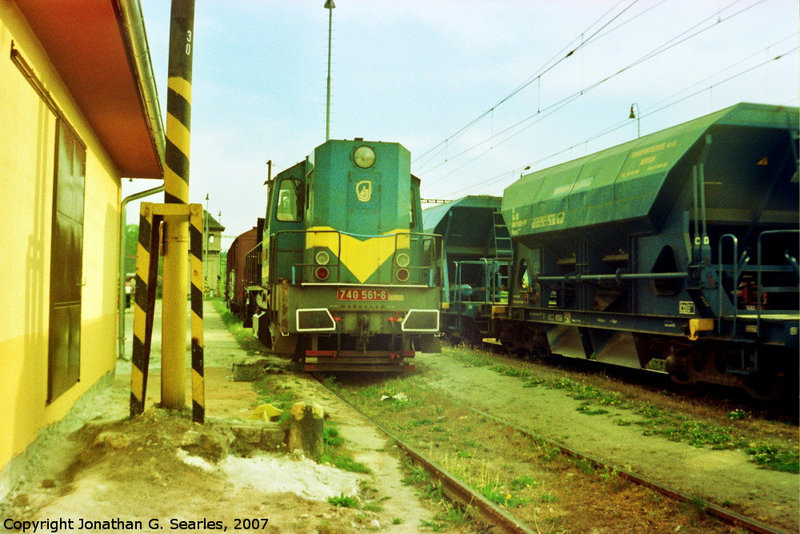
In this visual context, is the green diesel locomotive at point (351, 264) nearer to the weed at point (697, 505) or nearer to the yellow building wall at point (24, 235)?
the yellow building wall at point (24, 235)

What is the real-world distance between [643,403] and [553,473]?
3244 millimetres

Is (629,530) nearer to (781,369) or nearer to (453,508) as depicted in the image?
(453,508)

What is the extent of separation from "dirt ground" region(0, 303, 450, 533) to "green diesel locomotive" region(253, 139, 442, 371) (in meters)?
4.02

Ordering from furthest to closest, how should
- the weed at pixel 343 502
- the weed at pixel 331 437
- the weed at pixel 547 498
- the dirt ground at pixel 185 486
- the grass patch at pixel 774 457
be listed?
the weed at pixel 331 437
the grass patch at pixel 774 457
the weed at pixel 547 498
the weed at pixel 343 502
the dirt ground at pixel 185 486

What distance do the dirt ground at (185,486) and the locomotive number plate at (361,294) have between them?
404 centimetres

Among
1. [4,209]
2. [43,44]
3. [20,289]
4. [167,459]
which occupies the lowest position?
[167,459]

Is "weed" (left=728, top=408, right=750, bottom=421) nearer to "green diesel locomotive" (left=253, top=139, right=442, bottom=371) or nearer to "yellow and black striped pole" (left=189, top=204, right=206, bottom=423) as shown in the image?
"green diesel locomotive" (left=253, top=139, right=442, bottom=371)

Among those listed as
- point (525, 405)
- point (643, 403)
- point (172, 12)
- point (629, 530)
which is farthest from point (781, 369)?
point (172, 12)

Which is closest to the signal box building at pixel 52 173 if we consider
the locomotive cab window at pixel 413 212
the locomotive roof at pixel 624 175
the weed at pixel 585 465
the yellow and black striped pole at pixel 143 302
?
the yellow and black striped pole at pixel 143 302

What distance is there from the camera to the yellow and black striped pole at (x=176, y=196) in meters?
5.38

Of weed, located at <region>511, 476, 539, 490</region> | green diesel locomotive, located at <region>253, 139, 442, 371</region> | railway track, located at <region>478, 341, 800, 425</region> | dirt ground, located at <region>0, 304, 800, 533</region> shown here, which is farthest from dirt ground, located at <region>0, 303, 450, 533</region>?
railway track, located at <region>478, 341, 800, 425</region>

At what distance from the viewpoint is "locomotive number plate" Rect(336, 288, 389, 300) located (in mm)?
9693

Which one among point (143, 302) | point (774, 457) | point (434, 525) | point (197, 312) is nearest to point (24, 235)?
point (143, 302)

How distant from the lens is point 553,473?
18.1ft
